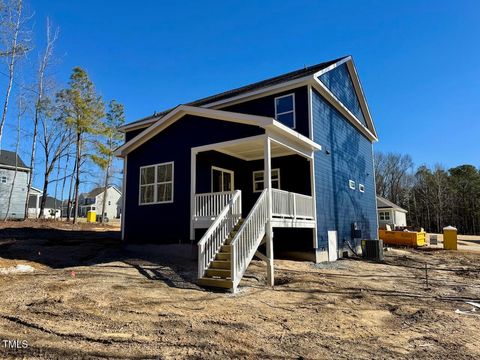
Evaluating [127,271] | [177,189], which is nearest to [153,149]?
[177,189]

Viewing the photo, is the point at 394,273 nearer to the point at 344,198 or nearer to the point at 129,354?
the point at 344,198

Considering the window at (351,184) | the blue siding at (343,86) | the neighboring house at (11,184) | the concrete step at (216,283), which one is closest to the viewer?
the concrete step at (216,283)

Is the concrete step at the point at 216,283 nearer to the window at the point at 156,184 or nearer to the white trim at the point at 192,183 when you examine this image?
the white trim at the point at 192,183

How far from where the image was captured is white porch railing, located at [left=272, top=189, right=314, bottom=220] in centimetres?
995

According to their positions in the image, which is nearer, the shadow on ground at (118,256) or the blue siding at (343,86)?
the shadow on ground at (118,256)

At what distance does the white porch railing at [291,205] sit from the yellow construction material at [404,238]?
13.9 m

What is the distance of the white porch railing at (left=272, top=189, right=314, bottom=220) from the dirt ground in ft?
5.71

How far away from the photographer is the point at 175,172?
12.5 meters

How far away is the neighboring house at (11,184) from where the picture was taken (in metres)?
28.6

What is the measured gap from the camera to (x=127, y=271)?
29.2 ft

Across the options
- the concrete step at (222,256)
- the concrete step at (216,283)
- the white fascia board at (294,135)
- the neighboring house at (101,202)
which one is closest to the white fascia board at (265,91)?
the white fascia board at (294,135)

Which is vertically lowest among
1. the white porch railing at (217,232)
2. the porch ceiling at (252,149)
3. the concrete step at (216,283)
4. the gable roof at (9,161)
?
the concrete step at (216,283)

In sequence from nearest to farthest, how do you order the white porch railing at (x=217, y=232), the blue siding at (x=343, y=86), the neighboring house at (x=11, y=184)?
1. the white porch railing at (x=217, y=232)
2. the blue siding at (x=343, y=86)
3. the neighboring house at (x=11, y=184)

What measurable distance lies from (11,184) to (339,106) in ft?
91.2
